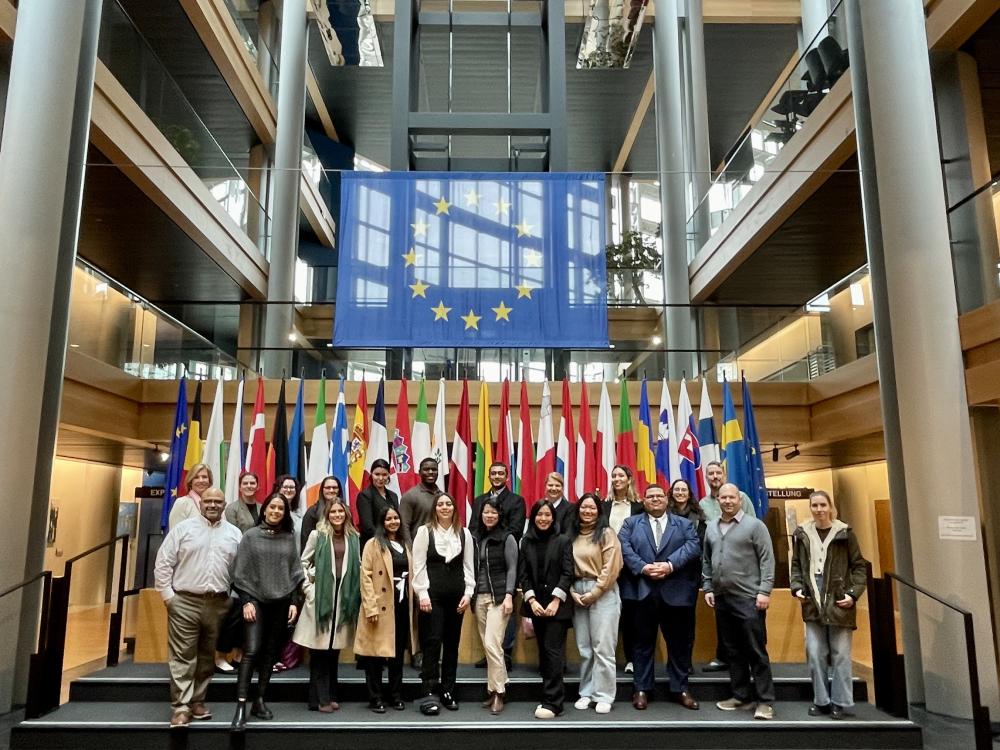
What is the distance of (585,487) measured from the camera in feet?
29.8

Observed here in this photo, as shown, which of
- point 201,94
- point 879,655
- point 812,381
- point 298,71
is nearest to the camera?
point 879,655

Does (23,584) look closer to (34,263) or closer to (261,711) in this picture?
(261,711)

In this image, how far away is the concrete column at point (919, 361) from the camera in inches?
248

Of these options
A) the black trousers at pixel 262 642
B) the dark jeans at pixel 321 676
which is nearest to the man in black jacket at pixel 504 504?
the dark jeans at pixel 321 676

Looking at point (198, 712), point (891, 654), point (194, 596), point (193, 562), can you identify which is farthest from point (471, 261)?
point (891, 654)

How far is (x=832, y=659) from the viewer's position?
586 centimetres

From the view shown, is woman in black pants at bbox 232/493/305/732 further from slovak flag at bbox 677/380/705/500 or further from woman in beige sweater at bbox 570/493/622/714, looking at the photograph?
slovak flag at bbox 677/380/705/500

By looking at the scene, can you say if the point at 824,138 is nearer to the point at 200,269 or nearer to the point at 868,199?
the point at 868,199

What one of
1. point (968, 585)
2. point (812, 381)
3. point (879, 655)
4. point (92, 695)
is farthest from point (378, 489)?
point (812, 381)

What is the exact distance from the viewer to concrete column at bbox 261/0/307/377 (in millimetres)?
15695

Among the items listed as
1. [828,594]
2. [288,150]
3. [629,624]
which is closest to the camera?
[828,594]

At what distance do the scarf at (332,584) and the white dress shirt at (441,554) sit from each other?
44 cm

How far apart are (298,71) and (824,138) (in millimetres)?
11001

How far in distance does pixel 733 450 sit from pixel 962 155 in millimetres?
3804
